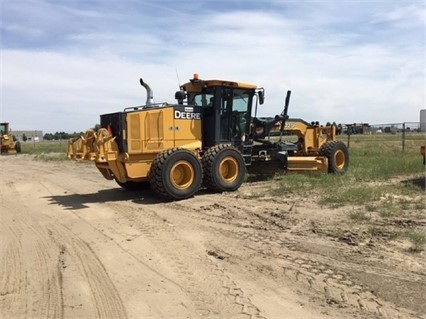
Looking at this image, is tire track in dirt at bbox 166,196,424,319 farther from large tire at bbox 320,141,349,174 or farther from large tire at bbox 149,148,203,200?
large tire at bbox 320,141,349,174

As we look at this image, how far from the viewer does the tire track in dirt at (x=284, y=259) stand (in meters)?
4.60

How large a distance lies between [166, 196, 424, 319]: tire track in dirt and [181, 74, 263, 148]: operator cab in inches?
138

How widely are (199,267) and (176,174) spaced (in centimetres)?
517

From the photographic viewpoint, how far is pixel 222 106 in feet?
40.4

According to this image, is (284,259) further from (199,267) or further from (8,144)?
(8,144)

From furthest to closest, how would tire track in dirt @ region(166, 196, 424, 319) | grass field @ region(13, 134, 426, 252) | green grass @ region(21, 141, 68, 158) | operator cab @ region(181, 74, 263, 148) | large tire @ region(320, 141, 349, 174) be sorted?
green grass @ region(21, 141, 68, 158) → large tire @ region(320, 141, 349, 174) → operator cab @ region(181, 74, 263, 148) → grass field @ region(13, 134, 426, 252) → tire track in dirt @ region(166, 196, 424, 319)

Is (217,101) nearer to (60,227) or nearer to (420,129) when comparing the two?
(60,227)

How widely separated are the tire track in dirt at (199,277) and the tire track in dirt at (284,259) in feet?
1.31

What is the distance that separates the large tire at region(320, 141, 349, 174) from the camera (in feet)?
47.3

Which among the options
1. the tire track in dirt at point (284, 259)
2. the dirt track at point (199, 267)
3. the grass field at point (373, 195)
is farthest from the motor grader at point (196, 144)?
the tire track in dirt at point (284, 259)

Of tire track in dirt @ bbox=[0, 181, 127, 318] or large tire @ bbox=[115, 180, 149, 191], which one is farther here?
large tire @ bbox=[115, 180, 149, 191]

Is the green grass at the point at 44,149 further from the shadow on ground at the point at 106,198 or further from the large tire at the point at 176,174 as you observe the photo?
the large tire at the point at 176,174

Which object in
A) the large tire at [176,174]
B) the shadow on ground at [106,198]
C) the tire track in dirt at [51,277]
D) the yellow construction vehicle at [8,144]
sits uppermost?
the yellow construction vehicle at [8,144]

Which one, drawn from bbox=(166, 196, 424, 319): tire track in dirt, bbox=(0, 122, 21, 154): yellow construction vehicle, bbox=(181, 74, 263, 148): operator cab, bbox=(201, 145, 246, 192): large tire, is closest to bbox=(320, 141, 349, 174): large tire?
bbox=(181, 74, 263, 148): operator cab
